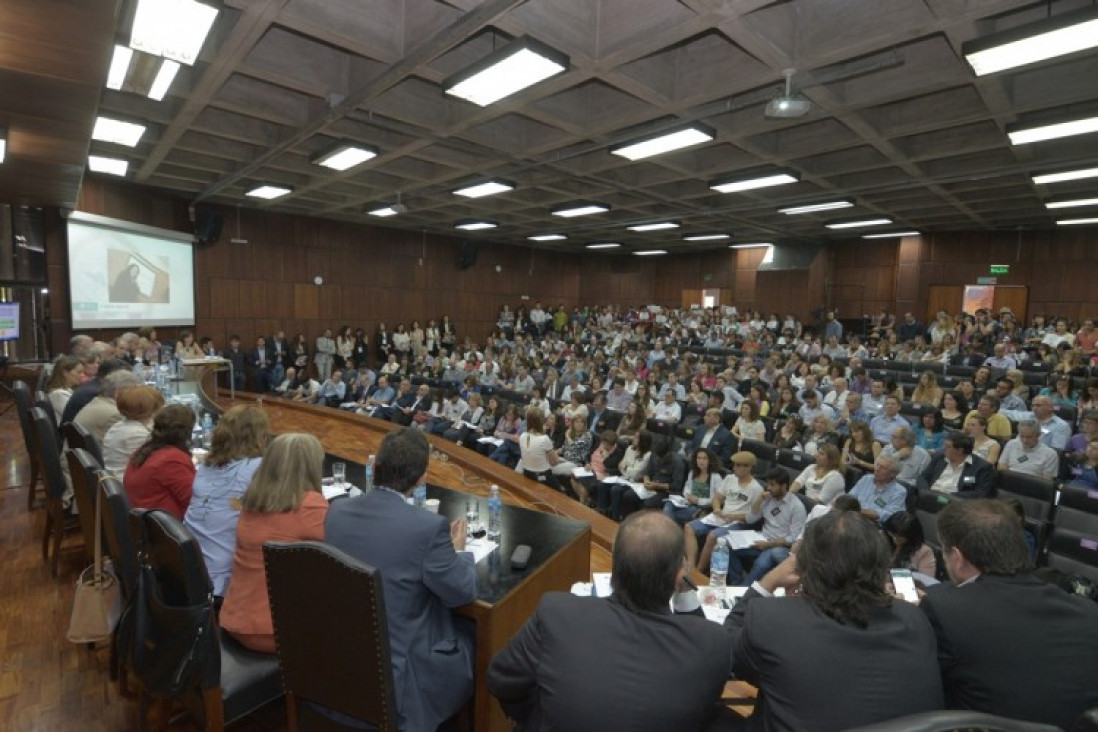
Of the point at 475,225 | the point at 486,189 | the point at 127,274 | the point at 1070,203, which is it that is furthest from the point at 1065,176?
the point at 127,274

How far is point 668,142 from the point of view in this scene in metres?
6.30

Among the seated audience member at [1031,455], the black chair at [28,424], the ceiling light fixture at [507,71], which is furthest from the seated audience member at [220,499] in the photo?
the seated audience member at [1031,455]

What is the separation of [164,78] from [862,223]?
12889mm

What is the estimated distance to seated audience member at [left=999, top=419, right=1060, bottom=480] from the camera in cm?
493

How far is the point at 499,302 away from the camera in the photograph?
57.7 feet

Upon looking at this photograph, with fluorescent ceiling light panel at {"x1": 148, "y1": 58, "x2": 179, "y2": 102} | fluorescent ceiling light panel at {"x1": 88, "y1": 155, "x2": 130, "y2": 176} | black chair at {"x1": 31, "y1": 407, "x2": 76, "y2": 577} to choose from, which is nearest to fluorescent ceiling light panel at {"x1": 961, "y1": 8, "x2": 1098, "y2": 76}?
fluorescent ceiling light panel at {"x1": 148, "y1": 58, "x2": 179, "y2": 102}

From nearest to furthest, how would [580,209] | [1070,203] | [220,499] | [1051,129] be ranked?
1. [220,499]
2. [1051,129]
3. [1070,203]
4. [580,209]

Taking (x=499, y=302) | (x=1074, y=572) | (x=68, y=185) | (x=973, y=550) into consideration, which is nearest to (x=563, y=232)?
(x=499, y=302)

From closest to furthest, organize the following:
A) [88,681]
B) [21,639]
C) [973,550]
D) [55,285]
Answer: [973,550] → [88,681] → [21,639] → [55,285]

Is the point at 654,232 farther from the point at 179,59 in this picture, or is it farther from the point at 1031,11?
the point at 179,59

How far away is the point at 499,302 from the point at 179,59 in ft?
44.5

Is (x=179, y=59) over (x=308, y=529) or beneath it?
over

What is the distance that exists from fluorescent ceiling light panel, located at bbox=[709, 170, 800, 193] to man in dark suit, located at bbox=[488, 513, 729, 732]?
7.50 m

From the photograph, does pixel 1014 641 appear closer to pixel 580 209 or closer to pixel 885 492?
pixel 885 492
